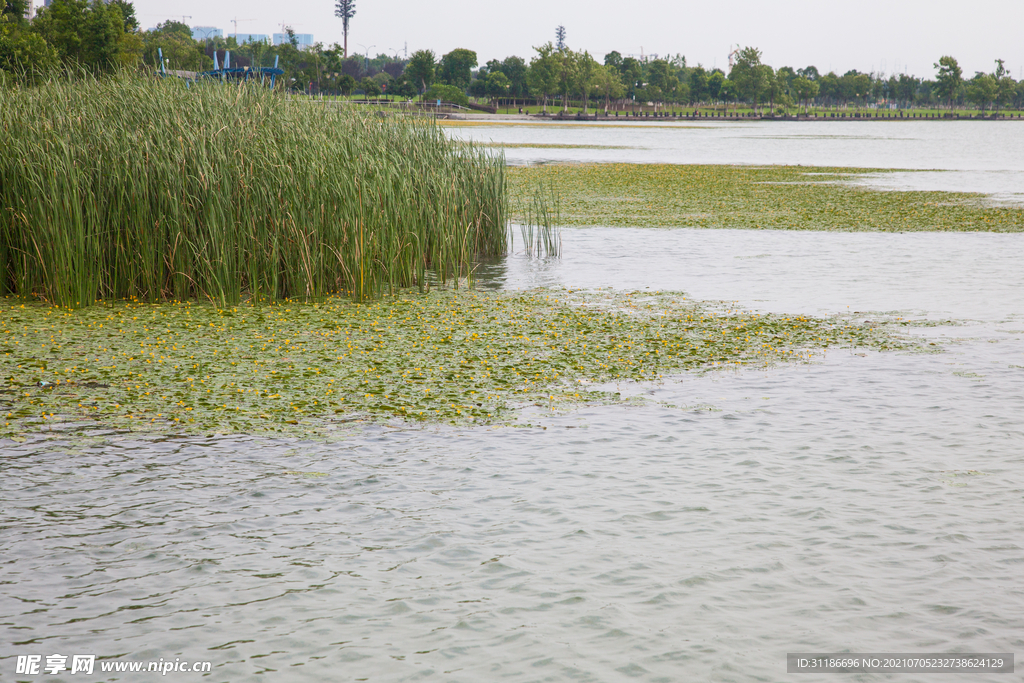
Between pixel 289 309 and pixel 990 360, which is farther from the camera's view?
pixel 289 309

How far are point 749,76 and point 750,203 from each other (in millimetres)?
149664

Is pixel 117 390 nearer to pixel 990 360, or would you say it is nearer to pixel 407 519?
pixel 407 519

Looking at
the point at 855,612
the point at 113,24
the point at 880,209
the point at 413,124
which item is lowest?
the point at 855,612

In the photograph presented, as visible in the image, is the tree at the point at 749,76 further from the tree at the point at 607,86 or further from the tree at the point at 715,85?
the tree at the point at 607,86

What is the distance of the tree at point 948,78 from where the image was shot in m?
170

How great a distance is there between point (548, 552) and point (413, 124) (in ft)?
30.4

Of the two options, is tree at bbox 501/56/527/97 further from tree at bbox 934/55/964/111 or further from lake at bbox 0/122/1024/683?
lake at bbox 0/122/1024/683

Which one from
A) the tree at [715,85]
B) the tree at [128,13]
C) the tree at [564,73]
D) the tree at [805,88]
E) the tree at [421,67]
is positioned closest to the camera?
the tree at [128,13]

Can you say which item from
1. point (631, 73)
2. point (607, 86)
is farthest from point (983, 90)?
point (607, 86)

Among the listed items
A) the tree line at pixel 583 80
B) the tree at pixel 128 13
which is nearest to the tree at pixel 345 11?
the tree line at pixel 583 80

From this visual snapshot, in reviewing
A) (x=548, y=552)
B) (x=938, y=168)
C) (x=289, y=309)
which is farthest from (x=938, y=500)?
(x=938, y=168)

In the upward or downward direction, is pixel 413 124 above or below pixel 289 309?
above

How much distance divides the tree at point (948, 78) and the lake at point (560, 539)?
610ft

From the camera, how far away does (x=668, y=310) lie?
984 cm
